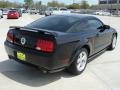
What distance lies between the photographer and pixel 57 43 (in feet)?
16.2

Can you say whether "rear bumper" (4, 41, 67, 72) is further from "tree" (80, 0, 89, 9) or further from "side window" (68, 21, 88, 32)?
"tree" (80, 0, 89, 9)

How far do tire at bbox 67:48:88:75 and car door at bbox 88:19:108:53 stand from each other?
67cm

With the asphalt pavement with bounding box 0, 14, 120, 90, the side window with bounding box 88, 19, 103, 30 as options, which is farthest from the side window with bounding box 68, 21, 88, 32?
the asphalt pavement with bounding box 0, 14, 120, 90

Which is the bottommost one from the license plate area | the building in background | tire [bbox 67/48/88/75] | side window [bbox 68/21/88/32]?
tire [bbox 67/48/88/75]

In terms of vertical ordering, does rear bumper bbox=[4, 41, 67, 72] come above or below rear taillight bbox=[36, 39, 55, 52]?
below

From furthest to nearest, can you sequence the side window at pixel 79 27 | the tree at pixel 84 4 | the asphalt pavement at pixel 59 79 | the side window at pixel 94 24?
the tree at pixel 84 4 → the side window at pixel 94 24 → the side window at pixel 79 27 → the asphalt pavement at pixel 59 79

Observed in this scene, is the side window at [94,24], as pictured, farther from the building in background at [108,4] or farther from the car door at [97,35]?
the building in background at [108,4]

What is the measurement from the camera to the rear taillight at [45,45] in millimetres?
4887

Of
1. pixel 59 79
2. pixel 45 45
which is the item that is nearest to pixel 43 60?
pixel 45 45

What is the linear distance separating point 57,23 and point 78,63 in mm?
1185

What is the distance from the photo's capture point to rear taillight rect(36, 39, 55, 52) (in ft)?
16.0

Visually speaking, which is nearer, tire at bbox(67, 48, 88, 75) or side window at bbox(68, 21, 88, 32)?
tire at bbox(67, 48, 88, 75)

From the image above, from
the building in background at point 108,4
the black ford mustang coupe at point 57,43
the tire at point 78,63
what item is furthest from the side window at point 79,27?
the building in background at point 108,4

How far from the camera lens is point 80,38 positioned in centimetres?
569
